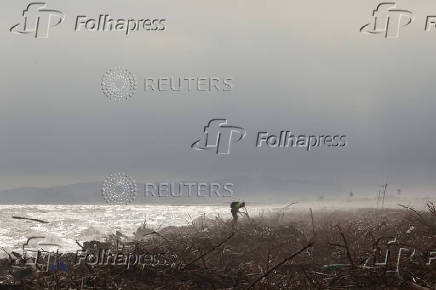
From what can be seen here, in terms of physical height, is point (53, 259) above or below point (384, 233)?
below

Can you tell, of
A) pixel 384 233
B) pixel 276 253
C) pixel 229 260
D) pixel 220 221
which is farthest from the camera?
pixel 220 221

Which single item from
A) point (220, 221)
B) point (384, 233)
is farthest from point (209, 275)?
point (220, 221)

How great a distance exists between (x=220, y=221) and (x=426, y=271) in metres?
10.5

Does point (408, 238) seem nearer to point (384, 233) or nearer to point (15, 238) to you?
point (384, 233)

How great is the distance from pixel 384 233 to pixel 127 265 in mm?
7039

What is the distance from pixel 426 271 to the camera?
6.50 meters

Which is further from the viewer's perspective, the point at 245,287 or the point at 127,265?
the point at 127,265

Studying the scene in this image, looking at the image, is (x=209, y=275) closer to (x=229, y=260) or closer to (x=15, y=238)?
(x=229, y=260)

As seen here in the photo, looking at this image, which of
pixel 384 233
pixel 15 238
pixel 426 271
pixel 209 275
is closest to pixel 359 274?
pixel 426 271

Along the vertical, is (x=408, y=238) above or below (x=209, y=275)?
above

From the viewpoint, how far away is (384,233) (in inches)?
485

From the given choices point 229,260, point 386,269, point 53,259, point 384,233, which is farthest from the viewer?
point 384,233

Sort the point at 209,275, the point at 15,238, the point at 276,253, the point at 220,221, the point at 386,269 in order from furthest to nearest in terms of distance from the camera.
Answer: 1. the point at 15,238
2. the point at 220,221
3. the point at 276,253
4. the point at 209,275
5. the point at 386,269

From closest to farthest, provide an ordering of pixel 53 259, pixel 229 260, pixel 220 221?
pixel 53 259 < pixel 229 260 < pixel 220 221
